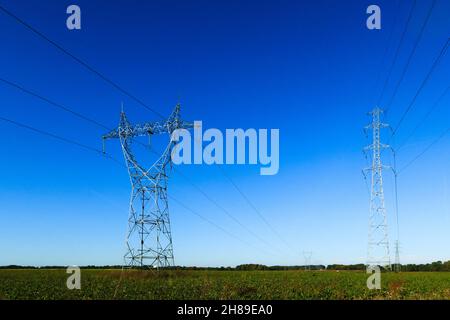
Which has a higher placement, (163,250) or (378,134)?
(378,134)

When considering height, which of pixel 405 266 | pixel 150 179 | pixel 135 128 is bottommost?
pixel 405 266

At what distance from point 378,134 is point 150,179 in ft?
80.8

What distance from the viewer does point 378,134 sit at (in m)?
49.2
